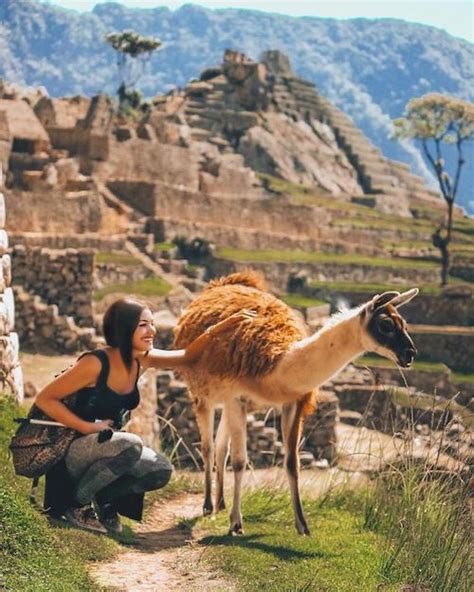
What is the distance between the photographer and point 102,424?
879 centimetres

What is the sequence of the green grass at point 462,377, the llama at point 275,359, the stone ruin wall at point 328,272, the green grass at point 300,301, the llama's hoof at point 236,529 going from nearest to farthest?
1. the llama at point 275,359
2. the llama's hoof at point 236,529
3. the green grass at point 462,377
4. the green grass at point 300,301
5. the stone ruin wall at point 328,272

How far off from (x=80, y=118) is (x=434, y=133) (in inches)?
628

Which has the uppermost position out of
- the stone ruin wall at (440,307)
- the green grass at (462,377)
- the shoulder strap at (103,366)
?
the shoulder strap at (103,366)

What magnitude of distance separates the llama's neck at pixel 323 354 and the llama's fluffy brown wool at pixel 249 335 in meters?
0.18

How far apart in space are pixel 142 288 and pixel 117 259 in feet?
10.7

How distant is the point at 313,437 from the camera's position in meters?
21.3

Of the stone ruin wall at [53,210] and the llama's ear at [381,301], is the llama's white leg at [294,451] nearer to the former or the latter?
the llama's ear at [381,301]

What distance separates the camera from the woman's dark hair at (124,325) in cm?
897

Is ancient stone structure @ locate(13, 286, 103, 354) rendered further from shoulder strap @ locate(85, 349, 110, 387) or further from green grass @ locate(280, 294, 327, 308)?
green grass @ locate(280, 294, 327, 308)

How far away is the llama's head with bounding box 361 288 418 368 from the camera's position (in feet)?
29.3

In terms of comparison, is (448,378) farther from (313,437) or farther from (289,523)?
(289,523)

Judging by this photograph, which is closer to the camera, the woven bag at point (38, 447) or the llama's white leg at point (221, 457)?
the woven bag at point (38, 447)

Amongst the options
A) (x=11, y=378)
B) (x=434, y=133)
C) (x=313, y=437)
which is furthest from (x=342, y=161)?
(x=11, y=378)

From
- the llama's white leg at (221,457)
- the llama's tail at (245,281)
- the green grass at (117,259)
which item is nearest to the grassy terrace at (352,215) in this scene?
the green grass at (117,259)
